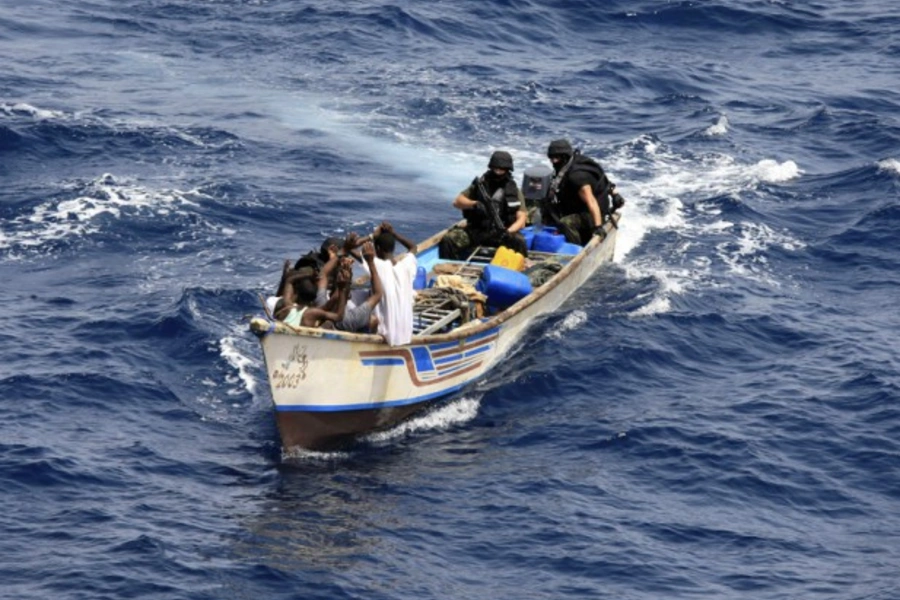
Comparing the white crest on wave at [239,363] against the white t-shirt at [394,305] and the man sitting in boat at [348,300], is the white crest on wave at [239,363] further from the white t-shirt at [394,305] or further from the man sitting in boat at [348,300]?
the white t-shirt at [394,305]

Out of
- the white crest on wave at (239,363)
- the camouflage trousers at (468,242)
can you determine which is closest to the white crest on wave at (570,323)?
the camouflage trousers at (468,242)

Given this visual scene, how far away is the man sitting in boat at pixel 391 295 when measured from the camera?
23.8m

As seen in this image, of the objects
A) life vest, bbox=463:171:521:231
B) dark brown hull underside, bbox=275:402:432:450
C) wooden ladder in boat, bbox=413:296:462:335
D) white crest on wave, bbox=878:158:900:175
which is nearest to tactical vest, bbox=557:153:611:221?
life vest, bbox=463:171:521:231

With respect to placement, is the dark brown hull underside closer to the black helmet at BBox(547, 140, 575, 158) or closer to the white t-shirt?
the white t-shirt

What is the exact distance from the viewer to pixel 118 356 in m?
26.4

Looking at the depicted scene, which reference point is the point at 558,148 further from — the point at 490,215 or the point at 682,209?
the point at 682,209

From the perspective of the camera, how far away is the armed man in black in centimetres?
3028

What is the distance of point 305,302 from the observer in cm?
2433

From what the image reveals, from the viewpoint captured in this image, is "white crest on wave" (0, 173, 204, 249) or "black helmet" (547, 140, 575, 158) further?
"white crest on wave" (0, 173, 204, 249)

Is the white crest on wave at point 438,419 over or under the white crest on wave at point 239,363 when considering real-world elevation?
under

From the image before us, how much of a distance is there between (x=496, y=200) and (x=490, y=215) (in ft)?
Answer: 0.92

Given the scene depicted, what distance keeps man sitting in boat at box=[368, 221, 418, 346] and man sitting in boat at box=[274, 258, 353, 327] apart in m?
0.49

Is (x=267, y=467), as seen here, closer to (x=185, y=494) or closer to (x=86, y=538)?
(x=185, y=494)

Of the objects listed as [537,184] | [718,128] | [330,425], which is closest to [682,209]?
[537,184]
